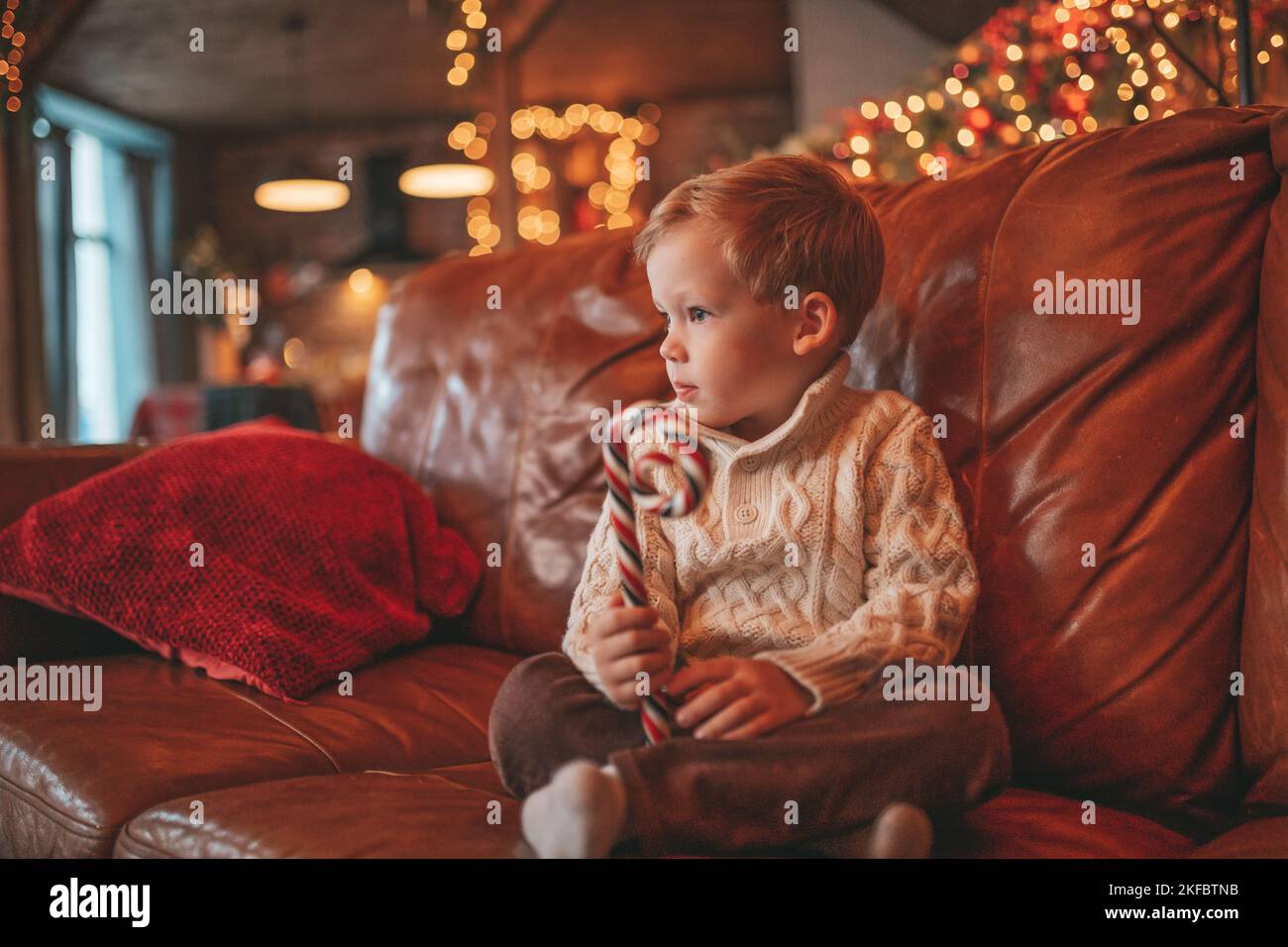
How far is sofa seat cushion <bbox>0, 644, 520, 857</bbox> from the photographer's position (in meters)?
1.21

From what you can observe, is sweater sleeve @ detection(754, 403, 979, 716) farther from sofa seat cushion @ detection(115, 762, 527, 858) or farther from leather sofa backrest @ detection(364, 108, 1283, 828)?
sofa seat cushion @ detection(115, 762, 527, 858)

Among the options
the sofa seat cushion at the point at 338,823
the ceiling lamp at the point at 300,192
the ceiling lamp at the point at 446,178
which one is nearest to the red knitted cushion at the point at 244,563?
the sofa seat cushion at the point at 338,823

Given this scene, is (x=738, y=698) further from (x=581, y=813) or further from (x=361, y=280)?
(x=361, y=280)

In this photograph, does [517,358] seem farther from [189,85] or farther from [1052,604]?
[189,85]

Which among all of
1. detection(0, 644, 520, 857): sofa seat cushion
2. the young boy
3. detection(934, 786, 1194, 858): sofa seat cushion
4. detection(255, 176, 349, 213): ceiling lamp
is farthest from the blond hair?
detection(255, 176, 349, 213): ceiling lamp

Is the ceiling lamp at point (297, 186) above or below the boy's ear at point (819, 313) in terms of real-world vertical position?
above

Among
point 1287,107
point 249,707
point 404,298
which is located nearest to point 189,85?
point 404,298

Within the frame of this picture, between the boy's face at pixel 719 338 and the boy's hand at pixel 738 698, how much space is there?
1.07ft

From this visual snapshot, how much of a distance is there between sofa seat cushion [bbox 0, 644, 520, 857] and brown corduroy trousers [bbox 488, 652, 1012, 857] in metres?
0.51

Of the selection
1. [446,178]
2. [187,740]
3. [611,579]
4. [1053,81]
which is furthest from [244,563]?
[446,178]

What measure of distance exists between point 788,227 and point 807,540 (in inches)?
13.2

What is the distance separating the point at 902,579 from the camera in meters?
1.16

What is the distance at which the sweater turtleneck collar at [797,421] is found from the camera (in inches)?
48.0

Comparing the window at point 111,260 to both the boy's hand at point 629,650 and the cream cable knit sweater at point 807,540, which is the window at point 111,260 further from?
the boy's hand at point 629,650
